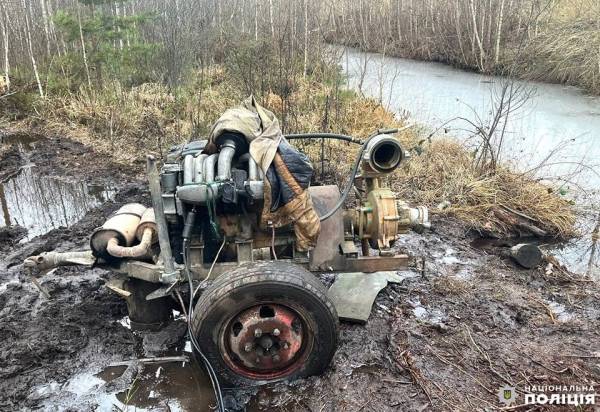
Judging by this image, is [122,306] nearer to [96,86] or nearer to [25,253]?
[25,253]

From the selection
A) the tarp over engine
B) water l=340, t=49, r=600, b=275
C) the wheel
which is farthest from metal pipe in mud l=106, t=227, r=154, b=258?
water l=340, t=49, r=600, b=275

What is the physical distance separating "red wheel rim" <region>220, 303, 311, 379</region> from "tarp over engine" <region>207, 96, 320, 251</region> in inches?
21.0

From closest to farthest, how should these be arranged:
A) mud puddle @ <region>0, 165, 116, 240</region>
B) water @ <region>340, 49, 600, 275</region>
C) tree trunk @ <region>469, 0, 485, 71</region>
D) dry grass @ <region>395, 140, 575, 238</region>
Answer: mud puddle @ <region>0, 165, 116, 240</region>, dry grass @ <region>395, 140, 575, 238</region>, water @ <region>340, 49, 600, 275</region>, tree trunk @ <region>469, 0, 485, 71</region>

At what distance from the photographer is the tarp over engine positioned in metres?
3.07

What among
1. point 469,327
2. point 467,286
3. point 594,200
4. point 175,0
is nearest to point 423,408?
point 469,327

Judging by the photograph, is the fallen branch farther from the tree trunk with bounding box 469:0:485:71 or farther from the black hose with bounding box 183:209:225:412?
the tree trunk with bounding box 469:0:485:71

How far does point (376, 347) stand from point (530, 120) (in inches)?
294

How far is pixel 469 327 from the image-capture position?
3807 millimetres

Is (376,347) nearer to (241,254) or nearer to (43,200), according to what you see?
(241,254)

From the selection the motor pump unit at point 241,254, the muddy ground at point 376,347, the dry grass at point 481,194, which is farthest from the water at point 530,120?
the motor pump unit at point 241,254

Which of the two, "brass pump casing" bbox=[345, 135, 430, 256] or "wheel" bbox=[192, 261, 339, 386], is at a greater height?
"brass pump casing" bbox=[345, 135, 430, 256]

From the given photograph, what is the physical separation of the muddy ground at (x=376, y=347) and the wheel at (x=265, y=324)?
0.15m

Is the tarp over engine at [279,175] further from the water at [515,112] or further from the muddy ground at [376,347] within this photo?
the water at [515,112]

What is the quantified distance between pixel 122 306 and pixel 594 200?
5.98 metres
